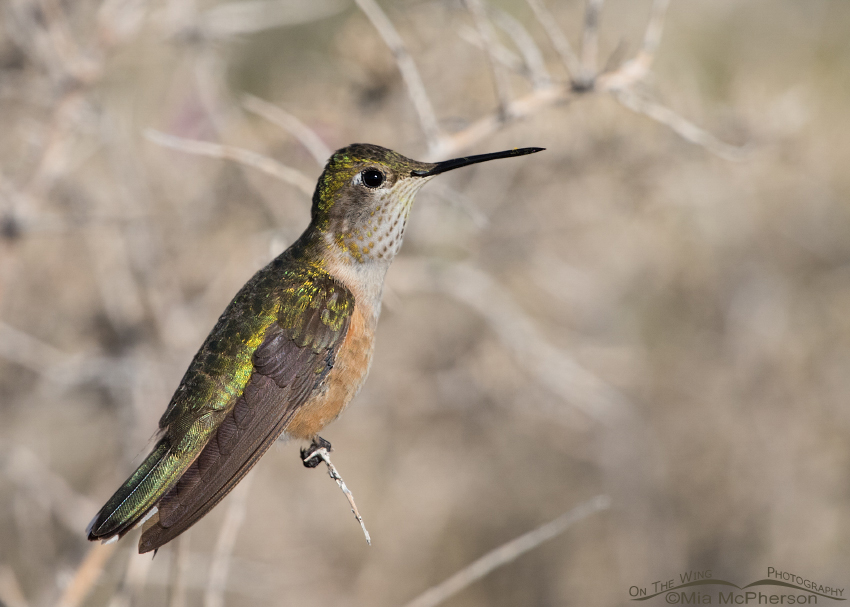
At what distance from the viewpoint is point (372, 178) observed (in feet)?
7.02

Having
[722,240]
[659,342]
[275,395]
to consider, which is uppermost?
[722,240]

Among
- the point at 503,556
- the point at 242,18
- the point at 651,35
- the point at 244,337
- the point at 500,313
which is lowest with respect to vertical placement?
the point at 503,556

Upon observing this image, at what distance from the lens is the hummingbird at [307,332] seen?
1977 mm

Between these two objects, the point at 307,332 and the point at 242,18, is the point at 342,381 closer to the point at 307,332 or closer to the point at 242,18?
the point at 307,332

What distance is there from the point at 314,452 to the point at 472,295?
7.03 ft

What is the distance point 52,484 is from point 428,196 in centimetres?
241

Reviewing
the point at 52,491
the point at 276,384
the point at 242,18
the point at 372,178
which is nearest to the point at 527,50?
the point at 372,178

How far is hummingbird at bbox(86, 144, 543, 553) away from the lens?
6.48 ft

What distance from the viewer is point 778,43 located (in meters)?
5.80

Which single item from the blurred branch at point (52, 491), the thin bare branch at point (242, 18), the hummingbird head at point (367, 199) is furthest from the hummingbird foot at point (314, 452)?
the thin bare branch at point (242, 18)

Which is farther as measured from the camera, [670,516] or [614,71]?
[670,516]

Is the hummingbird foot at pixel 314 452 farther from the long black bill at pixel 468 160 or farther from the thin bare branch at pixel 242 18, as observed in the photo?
the thin bare branch at pixel 242 18

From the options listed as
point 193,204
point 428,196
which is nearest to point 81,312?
point 193,204

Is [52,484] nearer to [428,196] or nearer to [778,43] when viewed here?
[428,196]
